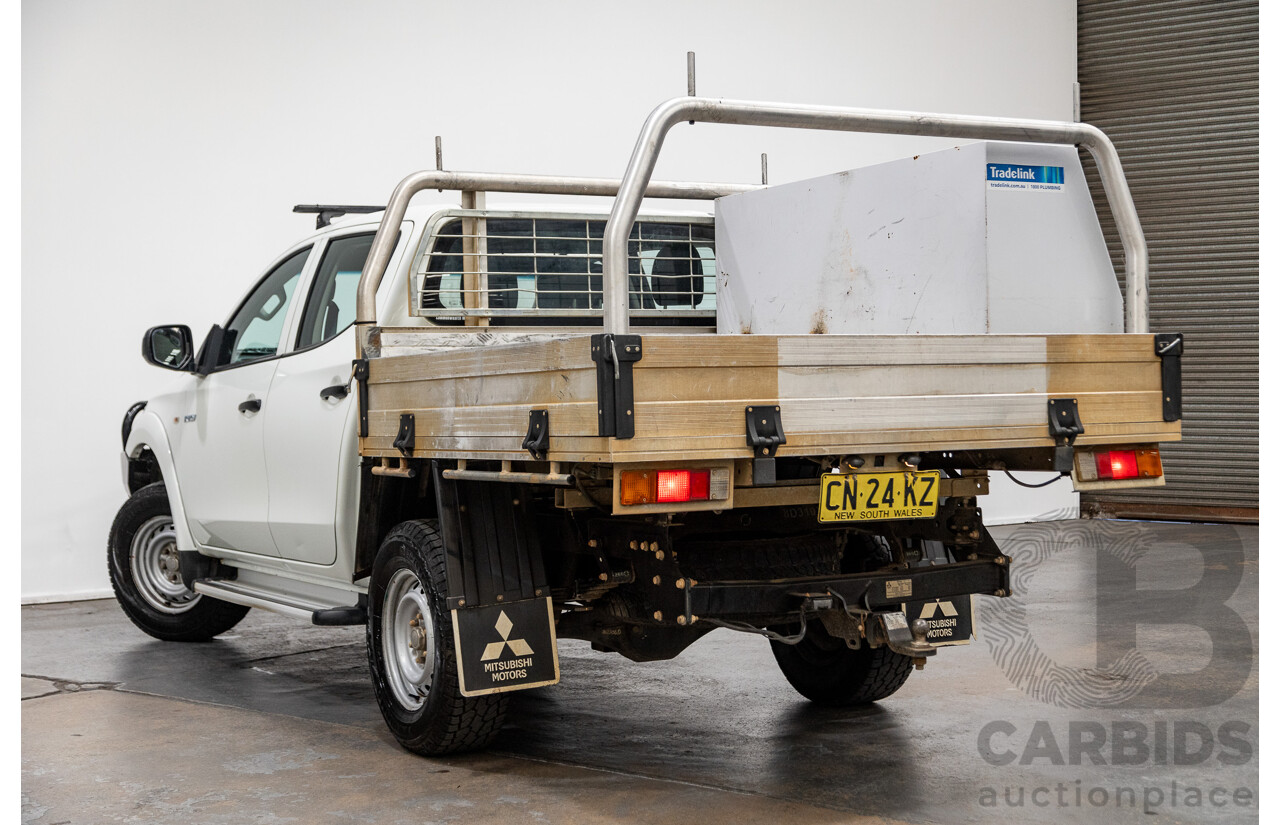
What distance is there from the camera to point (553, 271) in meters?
5.41

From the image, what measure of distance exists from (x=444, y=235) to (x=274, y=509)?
1508 mm

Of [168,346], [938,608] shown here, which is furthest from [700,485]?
[168,346]

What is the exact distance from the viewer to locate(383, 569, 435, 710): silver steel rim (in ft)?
14.8

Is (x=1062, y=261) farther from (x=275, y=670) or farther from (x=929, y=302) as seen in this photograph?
(x=275, y=670)

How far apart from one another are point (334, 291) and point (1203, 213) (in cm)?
935

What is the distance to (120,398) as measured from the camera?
8.81 metres

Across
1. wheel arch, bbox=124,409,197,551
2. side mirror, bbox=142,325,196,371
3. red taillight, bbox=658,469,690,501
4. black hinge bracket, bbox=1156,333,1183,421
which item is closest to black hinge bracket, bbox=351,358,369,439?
red taillight, bbox=658,469,690,501

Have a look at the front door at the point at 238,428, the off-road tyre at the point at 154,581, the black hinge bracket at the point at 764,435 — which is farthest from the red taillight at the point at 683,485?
the off-road tyre at the point at 154,581

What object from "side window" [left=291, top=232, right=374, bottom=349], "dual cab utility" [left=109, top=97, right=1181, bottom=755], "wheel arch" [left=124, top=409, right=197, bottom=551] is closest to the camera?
"dual cab utility" [left=109, top=97, right=1181, bottom=755]

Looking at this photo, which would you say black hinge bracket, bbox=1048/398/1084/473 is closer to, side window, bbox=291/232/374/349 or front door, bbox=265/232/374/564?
front door, bbox=265/232/374/564

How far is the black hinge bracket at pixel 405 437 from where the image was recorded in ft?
14.2

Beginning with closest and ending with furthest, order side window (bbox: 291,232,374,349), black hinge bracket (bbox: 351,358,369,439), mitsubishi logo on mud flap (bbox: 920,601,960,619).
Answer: mitsubishi logo on mud flap (bbox: 920,601,960,619) → black hinge bracket (bbox: 351,358,369,439) → side window (bbox: 291,232,374,349)

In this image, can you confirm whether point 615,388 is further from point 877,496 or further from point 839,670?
point 839,670

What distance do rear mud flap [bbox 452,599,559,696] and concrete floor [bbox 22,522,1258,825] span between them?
34 cm
